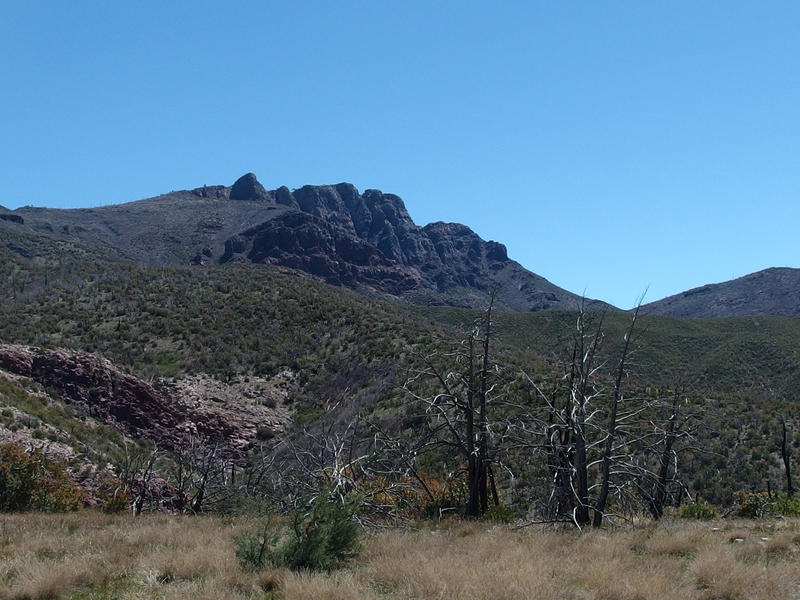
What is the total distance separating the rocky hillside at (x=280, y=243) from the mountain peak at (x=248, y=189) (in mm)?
263

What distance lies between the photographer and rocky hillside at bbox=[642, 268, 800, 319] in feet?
373

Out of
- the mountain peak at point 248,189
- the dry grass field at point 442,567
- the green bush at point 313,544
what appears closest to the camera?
the dry grass field at point 442,567

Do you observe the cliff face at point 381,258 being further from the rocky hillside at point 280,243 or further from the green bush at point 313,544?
the green bush at point 313,544

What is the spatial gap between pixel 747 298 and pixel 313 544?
130 metres

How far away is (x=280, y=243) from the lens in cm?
12400

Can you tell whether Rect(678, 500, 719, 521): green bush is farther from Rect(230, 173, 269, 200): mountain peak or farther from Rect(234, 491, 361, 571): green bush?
Rect(230, 173, 269, 200): mountain peak

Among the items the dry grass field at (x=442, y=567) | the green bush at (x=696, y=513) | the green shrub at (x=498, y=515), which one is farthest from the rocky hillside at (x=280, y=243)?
the dry grass field at (x=442, y=567)

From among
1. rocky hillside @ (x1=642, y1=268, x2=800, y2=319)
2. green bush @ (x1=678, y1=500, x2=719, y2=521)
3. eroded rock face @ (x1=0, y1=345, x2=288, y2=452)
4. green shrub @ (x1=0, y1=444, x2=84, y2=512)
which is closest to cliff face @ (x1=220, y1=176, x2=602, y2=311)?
rocky hillside @ (x1=642, y1=268, x2=800, y2=319)

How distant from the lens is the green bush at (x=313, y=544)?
7.42m

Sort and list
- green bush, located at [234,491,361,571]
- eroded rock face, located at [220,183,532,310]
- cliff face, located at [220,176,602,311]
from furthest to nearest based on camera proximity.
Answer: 1. cliff face, located at [220,176,602,311]
2. eroded rock face, located at [220,183,532,310]
3. green bush, located at [234,491,361,571]

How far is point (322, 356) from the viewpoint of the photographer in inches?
1448

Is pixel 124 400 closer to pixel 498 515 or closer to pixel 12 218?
pixel 498 515

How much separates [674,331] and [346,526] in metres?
69.5

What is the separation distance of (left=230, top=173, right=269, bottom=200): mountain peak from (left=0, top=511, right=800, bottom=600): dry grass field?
6428 inches
